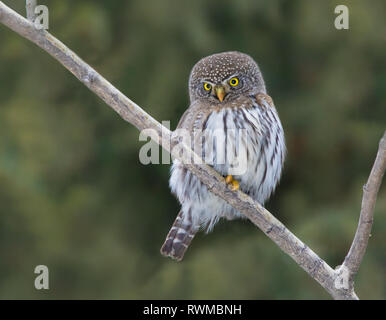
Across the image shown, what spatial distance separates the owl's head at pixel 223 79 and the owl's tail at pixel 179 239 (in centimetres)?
95

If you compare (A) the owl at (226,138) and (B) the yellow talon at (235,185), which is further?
(A) the owl at (226,138)

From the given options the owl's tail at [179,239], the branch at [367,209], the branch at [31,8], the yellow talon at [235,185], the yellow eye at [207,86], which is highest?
the branch at [31,8]

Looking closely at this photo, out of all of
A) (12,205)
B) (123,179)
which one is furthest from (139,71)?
(12,205)

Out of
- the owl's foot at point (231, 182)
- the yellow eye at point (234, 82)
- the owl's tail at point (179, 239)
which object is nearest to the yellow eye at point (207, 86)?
the yellow eye at point (234, 82)

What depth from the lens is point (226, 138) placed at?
4.42m

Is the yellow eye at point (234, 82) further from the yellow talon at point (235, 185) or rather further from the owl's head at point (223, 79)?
the yellow talon at point (235, 185)

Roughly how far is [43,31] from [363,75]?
4.23 meters

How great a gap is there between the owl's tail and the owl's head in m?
0.95

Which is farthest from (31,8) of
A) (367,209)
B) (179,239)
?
(367,209)

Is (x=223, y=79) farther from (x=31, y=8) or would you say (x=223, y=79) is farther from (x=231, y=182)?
(x=31, y=8)

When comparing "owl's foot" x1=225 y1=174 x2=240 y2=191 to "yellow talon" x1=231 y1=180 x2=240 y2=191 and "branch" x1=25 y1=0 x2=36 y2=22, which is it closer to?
"yellow talon" x1=231 y1=180 x2=240 y2=191

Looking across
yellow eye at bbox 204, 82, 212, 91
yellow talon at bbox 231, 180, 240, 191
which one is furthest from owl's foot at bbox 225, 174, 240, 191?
yellow eye at bbox 204, 82, 212, 91

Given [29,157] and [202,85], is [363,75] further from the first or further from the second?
[29,157]

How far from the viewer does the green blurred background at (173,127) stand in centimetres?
679
